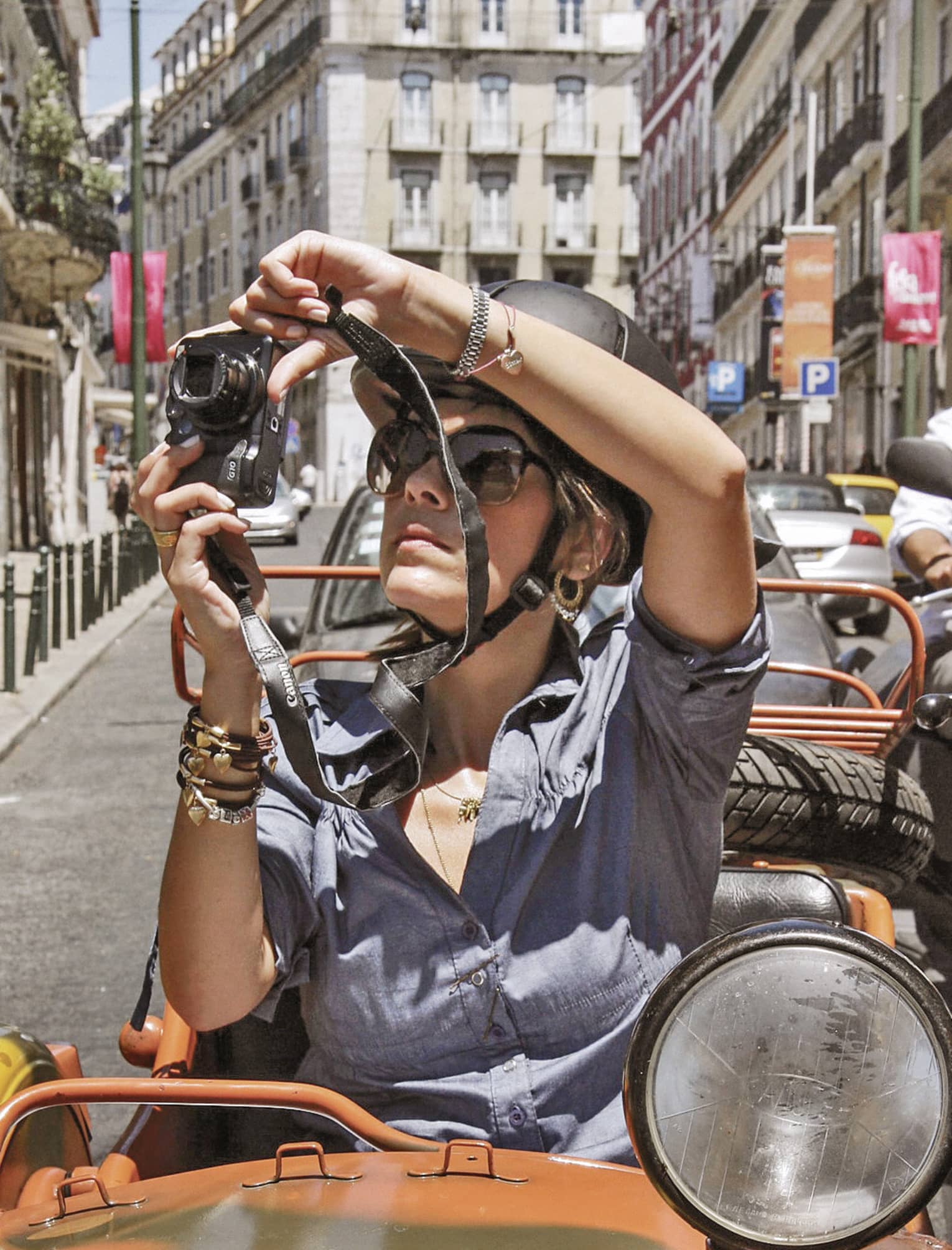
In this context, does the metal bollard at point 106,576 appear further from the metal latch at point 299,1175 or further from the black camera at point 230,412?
the metal latch at point 299,1175

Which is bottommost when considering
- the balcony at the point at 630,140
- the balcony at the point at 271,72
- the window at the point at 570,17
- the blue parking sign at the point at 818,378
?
the blue parking sign at the point at 818,378

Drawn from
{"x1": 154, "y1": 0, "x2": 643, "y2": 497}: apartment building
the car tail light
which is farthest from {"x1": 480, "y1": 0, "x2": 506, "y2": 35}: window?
the car tail light

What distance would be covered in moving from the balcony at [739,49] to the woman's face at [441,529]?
46.4 m

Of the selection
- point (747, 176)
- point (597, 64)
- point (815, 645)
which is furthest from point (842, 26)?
point (815, 645)

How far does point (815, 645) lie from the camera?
713cm

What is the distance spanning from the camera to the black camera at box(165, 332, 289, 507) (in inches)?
63.5

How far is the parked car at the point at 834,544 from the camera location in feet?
47.0

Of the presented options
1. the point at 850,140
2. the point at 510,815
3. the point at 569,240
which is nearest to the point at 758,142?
the point at 850,140

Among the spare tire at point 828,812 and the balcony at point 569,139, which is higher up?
the balcony at point 569,139

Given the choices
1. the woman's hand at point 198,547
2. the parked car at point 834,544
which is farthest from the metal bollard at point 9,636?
the woman's hand at point 198,547

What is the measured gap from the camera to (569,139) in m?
66.6

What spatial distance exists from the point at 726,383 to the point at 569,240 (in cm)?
1901

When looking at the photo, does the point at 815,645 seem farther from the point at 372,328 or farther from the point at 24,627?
the point at 24,627

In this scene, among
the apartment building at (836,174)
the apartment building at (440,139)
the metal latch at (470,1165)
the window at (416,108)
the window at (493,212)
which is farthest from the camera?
the window at (493,212)
